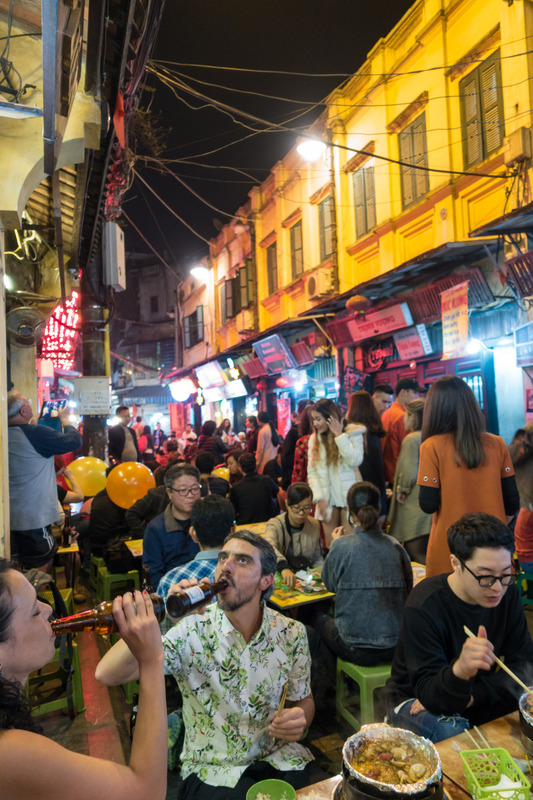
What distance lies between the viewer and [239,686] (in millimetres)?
2473

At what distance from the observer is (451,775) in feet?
5.93

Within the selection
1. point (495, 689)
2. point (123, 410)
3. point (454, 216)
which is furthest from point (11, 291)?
point (495, 689)

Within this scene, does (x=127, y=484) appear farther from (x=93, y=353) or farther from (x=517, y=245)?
(x=517, y=245)

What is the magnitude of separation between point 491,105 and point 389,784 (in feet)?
32.7

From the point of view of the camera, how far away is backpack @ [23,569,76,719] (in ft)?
12.3

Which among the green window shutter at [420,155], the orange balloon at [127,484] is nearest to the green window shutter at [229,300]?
the green window shutter at [420,155]

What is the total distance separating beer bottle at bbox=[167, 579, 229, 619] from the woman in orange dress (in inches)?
72.9

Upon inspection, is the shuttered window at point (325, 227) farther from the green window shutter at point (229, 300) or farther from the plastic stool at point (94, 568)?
the plastic stool at point (94, 568)

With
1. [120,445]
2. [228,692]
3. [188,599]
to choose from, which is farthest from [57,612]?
[120,445]

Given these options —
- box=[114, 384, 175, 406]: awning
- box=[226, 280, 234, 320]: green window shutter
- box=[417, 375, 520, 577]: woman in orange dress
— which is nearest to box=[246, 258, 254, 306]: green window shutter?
box=[226, 280, 234, 320]: green window shutter

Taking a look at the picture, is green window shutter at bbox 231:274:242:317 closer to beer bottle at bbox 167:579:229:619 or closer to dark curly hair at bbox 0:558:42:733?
beer bottle at bbox 167:579:229:619

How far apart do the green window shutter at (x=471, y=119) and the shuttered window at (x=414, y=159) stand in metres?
0.98

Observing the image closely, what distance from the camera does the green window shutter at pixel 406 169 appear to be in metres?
10.9

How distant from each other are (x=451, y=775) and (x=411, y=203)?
10.7m
